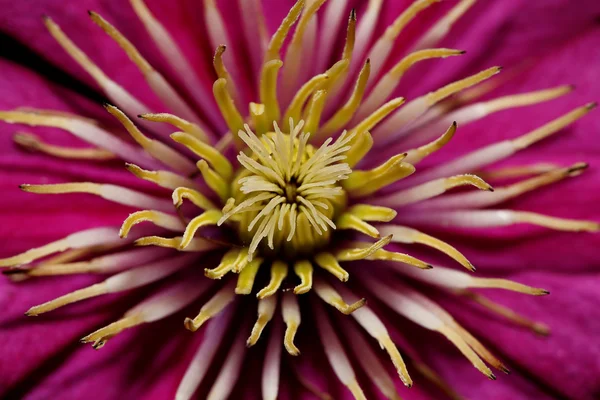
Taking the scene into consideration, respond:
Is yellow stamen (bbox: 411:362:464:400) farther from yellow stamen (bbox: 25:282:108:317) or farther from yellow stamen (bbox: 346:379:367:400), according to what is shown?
yellow stamen (bbox: 25:282:108:317)

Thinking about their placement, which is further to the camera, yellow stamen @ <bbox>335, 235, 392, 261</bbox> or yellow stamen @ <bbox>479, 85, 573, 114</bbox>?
yellow stamen @ <bbox>479, 85, 573, 114</bbox>

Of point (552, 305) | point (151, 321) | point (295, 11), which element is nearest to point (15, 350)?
point (151, 321)

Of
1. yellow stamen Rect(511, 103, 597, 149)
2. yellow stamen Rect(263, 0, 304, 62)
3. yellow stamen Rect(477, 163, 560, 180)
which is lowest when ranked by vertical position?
yellow stamen Rect(477, 163, 560, 180)

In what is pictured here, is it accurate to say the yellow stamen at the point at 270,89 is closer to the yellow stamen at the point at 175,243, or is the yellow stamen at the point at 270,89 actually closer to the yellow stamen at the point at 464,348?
the yellow stamen at the point at 175,243

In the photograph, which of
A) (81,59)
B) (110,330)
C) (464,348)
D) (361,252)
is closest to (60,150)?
(81,59)

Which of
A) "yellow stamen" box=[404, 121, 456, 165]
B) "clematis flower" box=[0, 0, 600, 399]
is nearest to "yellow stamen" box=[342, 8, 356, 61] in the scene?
"clematis flower" box=[0, 0, 600, 399]

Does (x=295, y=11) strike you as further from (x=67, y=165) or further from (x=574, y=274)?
(x=574, y=274)

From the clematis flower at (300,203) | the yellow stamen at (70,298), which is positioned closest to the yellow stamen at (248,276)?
the clematis flower at (300,203)
